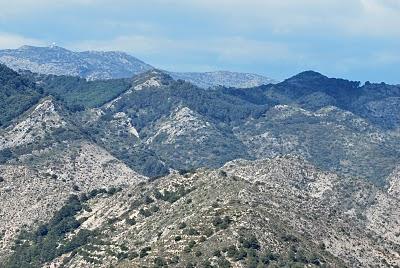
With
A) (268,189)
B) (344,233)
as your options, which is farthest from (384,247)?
Answer: (268,189)

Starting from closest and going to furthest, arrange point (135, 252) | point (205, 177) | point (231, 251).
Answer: point (231, 251), point (135, 252), point (205, 177)

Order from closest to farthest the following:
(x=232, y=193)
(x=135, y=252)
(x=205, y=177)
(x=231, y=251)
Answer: (x=231, y=251) → (x=135, y=252) → (x=232, y=193) → (x=205, y=177)

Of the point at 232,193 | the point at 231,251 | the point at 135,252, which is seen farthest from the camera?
the point at 232,193

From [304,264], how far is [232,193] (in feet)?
87.5

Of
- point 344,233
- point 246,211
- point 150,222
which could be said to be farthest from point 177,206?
point 344,233

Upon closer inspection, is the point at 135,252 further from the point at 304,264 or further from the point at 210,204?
the point at 304,264

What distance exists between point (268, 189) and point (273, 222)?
29.4 metres

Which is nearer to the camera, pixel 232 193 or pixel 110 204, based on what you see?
pixel 232 193

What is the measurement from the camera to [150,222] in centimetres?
17288

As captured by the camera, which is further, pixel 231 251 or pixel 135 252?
pixel 135 252

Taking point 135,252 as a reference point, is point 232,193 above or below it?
above

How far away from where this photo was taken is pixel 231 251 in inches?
5684

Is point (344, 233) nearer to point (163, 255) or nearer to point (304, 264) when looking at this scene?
point (304, 264)

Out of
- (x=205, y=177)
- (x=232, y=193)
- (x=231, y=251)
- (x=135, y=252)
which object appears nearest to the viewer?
(x=231, y=251)
